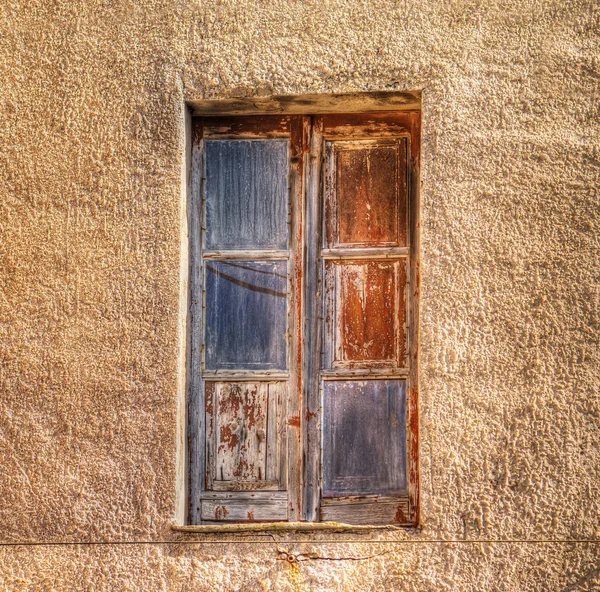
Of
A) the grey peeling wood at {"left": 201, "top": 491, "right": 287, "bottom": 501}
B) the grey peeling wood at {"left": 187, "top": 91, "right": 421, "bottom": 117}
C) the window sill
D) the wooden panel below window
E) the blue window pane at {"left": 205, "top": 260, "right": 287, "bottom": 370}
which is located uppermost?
the grey peeling wood at {"left": 187, "top": 91, "right": 421, "bottom": 117}

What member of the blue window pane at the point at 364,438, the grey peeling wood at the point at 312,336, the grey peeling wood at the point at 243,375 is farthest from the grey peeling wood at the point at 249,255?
the blue window pane at the point at 364,438

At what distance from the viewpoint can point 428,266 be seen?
330cm

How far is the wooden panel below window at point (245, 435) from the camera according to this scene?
3.44 meters

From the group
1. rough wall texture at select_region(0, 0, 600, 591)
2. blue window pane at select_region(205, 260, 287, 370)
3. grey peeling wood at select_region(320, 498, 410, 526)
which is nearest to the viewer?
rough wall texture at select_region(0, 0, 600, 591)

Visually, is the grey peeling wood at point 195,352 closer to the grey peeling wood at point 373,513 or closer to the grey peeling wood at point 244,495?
the grey peeling wood at point 244,495

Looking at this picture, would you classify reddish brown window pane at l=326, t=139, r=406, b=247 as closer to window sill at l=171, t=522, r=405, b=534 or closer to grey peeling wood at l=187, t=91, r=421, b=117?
grey peeling wood at l=187, t=91, r=421, b=117

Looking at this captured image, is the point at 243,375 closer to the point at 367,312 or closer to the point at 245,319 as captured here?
the point at 245,319

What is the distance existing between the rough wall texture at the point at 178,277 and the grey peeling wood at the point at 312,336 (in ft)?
0.83

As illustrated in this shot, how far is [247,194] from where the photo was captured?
3.58 metres

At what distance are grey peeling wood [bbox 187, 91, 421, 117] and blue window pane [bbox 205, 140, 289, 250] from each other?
14 centimetres

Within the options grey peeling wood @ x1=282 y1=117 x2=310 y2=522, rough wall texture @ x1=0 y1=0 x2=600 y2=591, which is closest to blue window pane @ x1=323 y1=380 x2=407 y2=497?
grey peeling wood @ x1=282 y1=117 x2=310 y2=522

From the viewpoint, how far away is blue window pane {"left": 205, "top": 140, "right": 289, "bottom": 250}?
140 inches

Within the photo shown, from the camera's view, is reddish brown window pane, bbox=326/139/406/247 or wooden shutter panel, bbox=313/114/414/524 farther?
reddish brown window pane, bbox=326/139/406/247

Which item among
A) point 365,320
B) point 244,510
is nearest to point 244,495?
point 244,510
